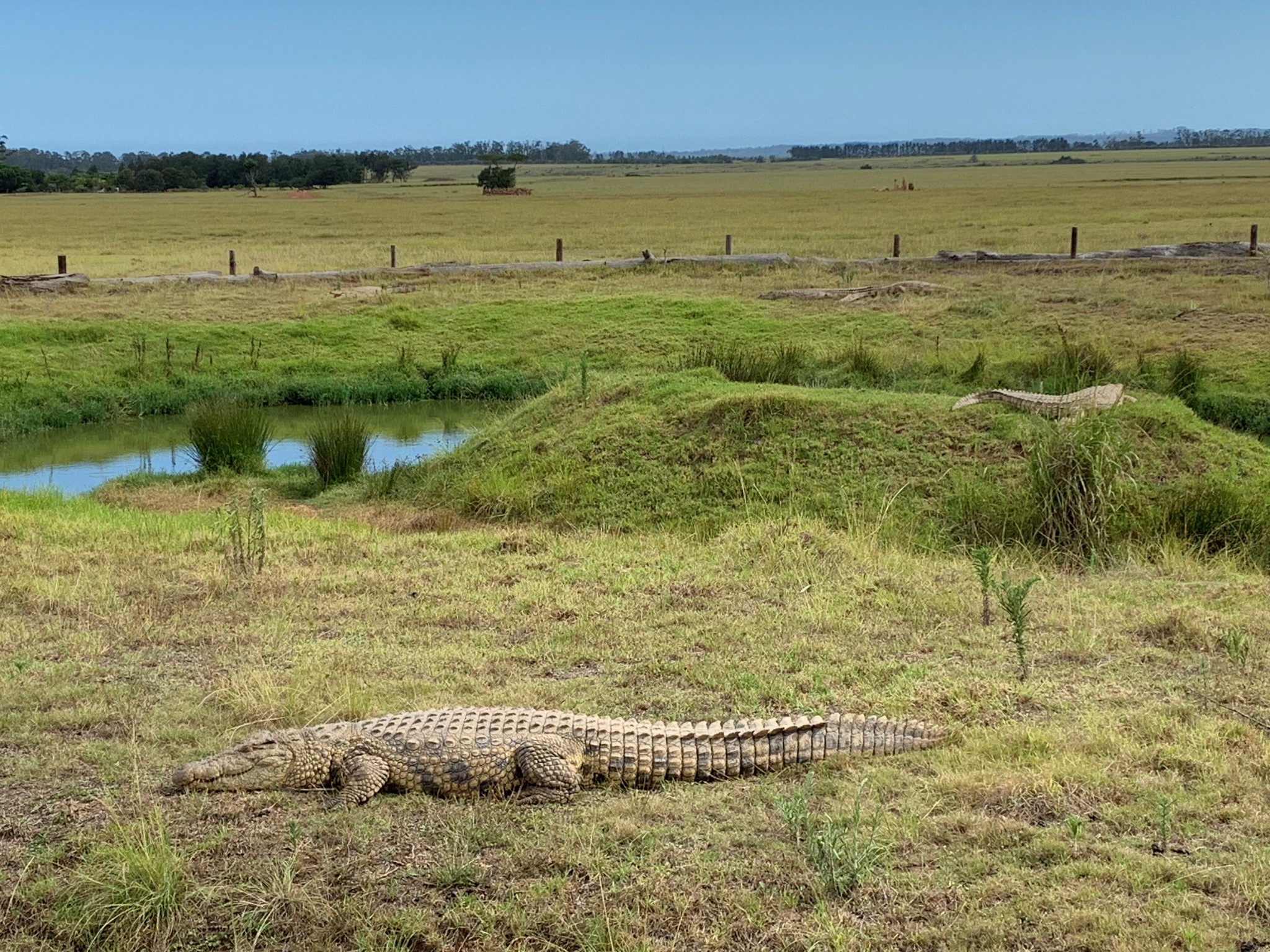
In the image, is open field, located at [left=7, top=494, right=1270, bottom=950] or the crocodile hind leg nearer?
open field, located at [left=7, top=494, right=1270, bottom=950]

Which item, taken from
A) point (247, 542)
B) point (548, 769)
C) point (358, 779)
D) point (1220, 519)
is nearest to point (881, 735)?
point (548, 769)

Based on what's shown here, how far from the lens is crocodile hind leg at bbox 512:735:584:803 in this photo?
5105 mm

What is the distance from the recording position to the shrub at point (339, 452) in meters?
13.8

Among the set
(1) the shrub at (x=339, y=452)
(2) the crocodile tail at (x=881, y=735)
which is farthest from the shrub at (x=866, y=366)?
(2) the crocodile tail at (x=881, y=735)

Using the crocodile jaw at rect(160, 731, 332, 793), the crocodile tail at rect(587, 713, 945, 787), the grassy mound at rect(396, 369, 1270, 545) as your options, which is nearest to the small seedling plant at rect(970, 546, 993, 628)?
the crocodile tail at rect(587, 713, 945, 787)

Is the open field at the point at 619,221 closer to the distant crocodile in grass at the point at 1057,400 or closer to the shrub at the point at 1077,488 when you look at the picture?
the distant crocodile in grass at the point at 1057,400

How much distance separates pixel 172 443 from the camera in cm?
1711

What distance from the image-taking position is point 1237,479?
10.4 metres

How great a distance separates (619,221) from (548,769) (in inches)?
2009

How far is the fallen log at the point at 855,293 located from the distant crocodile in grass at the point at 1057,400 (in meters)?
12.1

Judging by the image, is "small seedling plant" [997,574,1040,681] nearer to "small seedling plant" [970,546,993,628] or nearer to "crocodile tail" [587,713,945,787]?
"small seedling plant" [970,546,993,628]

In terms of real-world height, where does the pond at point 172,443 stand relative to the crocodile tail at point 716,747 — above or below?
below

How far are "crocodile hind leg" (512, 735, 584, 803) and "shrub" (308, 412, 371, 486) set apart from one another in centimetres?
906

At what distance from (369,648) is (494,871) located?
268 centimetres
